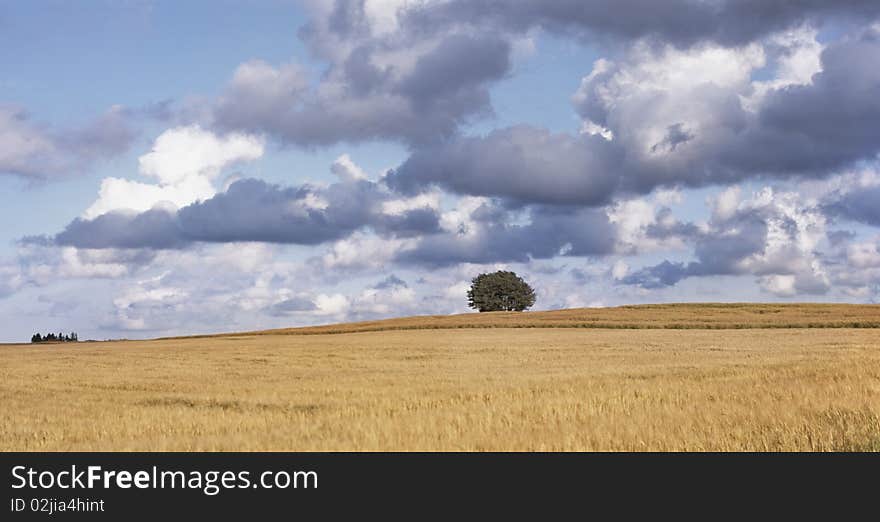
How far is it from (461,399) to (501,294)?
4308 inches

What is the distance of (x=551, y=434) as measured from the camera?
46.0 feet

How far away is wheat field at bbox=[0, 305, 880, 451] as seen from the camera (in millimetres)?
13656

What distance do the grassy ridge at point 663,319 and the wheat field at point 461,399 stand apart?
22.5 m

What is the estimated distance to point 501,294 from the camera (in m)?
130

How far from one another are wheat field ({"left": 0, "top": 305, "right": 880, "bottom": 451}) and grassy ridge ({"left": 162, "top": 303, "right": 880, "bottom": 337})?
22492 millimetres

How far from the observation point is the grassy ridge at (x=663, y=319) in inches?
2591

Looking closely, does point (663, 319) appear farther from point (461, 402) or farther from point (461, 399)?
point (461, 402)
